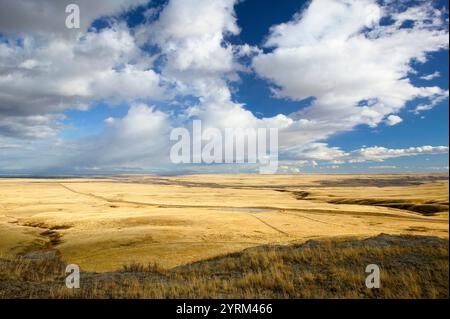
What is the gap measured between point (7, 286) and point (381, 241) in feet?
68.9

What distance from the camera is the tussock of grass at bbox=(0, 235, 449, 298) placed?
517 inches

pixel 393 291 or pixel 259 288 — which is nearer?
pixel 393 291

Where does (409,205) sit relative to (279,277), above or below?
below

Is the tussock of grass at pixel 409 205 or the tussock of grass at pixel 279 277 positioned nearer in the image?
the tussock of grass at pixel 279 277

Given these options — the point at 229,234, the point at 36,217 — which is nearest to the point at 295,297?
the point at 229,234

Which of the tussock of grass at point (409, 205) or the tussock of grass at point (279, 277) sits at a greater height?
the tussock of grass at point (279, 277)

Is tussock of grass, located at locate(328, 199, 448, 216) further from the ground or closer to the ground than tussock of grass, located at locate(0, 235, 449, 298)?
closer to the ground

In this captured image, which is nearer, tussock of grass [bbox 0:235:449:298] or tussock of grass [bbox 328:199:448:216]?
tussock of grass [bbox 0:235:449:298]

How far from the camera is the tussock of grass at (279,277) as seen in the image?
13133 mm

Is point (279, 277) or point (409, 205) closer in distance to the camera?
point (279, 277)

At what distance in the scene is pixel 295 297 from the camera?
1290cm

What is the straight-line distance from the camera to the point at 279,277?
1520 cm
